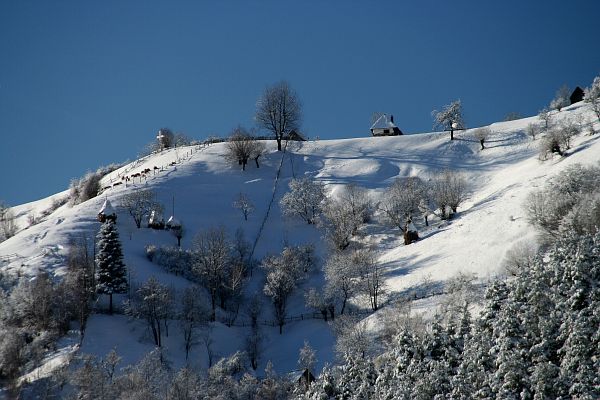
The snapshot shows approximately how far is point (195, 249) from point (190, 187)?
2023 centimetres

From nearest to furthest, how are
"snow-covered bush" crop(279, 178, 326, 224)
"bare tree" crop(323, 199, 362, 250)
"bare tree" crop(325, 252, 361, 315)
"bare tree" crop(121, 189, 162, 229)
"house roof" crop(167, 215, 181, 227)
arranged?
"bare tree" crop(325, 252, 361, 315) < "bare tree" crop(323, 199, 362, 250) < "house roof" crop(167, 215, 181, 227) < "bare tree" crop(121, 189, 162, 229) < "snow-covered bush" crop(279, 178, 326, 224)

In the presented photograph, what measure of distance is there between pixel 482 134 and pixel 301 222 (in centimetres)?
3503

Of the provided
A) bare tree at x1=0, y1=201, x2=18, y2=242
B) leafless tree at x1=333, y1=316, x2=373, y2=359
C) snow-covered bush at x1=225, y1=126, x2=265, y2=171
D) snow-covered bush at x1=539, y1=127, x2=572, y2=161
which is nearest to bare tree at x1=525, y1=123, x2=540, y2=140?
snow-covered bush at x1=539, y1=127, x2=572, y2=161

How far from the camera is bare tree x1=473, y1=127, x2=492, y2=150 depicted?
305 feet

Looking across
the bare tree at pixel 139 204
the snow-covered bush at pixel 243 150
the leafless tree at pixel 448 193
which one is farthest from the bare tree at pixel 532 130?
the bare tree at pixel 139 204

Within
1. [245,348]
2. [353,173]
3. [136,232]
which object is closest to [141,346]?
[245,348]

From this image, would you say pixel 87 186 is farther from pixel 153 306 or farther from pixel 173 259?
pixel 153 306

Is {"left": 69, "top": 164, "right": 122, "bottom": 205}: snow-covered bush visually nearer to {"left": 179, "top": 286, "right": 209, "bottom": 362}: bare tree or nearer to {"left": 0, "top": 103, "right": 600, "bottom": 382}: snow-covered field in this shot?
{"left": 0, "top": 103, "right": 600, "bottom": 382}: snow-covered field

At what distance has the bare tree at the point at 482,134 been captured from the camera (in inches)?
3665

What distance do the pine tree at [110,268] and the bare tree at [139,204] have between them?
46.5 feet

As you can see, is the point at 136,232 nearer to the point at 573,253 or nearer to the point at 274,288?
the point at 274,288

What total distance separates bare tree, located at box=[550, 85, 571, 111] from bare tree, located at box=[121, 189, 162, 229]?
63575mm

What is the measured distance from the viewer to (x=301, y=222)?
75125 mm

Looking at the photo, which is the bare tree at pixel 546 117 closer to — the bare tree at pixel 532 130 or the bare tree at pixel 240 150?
the bare tree at pixel 532 130
